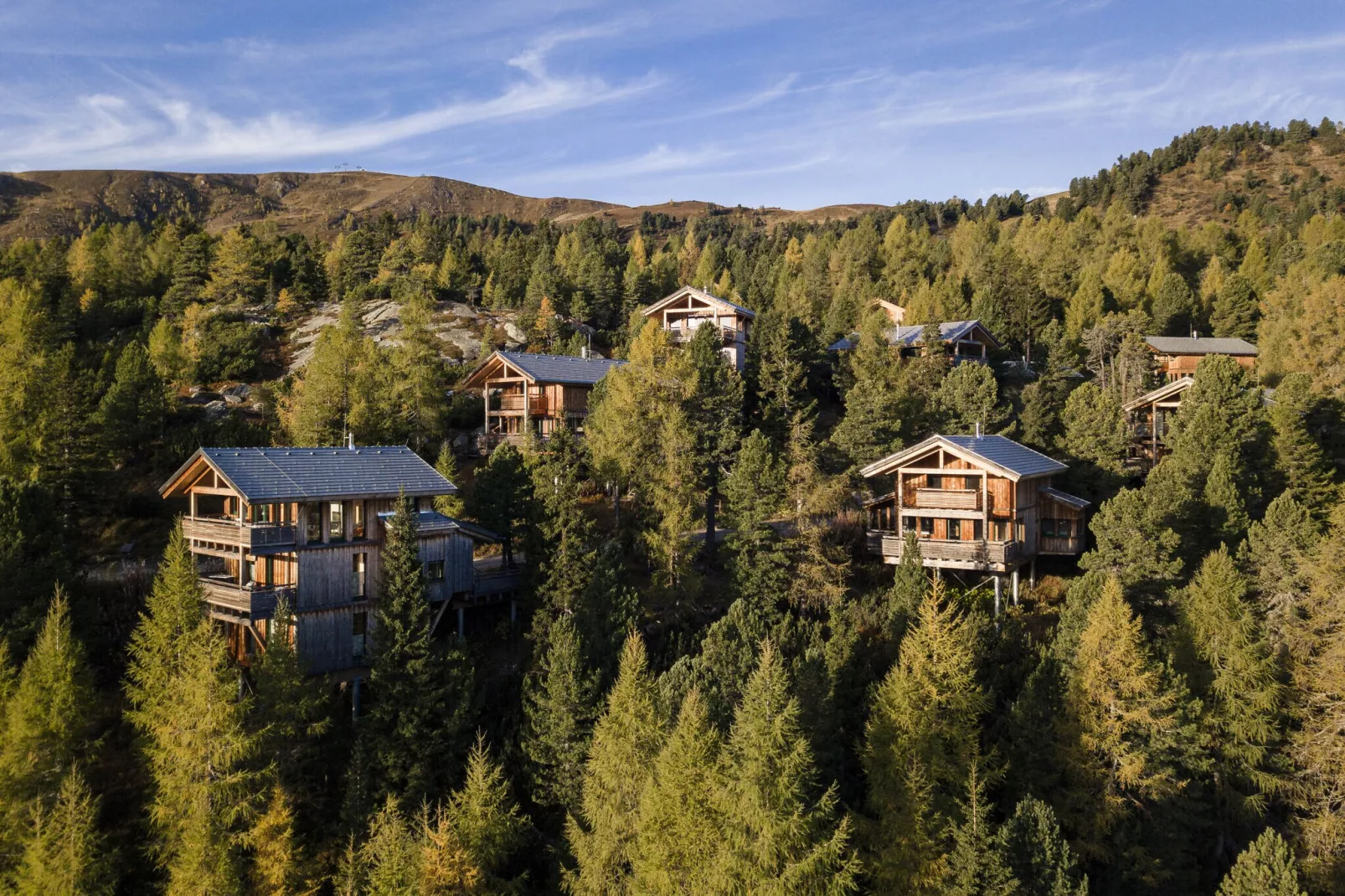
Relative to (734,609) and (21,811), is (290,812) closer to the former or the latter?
(21,811)

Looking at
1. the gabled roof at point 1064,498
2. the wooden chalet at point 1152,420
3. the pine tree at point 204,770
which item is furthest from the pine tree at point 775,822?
the wooden chalet at point 1152,420

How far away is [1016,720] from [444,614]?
79.8ft

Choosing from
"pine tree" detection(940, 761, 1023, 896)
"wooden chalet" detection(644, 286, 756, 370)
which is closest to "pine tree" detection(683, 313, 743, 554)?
"wooden chalet" detection(644, 286, 756, 370)

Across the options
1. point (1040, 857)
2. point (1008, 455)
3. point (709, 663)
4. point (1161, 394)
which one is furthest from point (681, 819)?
point (1161, 394)

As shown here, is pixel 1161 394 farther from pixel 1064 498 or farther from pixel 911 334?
pixel 1064 498

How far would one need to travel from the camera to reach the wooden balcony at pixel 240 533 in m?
31.3

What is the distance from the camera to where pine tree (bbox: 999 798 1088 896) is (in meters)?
24.8

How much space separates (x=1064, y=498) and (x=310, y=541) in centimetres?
3416

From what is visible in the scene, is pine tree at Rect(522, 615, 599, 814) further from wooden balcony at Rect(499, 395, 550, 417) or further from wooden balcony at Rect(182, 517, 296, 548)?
wooden balcony at Rect(499, 395, 550, 417)

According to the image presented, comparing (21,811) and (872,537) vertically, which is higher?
(872,537)

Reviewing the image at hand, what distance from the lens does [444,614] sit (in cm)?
3812

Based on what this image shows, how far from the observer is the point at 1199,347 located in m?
65.6

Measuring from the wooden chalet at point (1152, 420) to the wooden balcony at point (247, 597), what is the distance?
46563 millimetres

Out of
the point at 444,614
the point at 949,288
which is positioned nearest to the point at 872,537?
the point at 444,614
